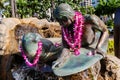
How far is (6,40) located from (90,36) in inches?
79.4

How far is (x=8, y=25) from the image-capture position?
6.36 m

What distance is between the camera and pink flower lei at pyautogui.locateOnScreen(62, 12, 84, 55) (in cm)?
436

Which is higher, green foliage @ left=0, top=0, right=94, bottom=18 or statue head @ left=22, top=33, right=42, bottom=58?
statue head @ left=22, top=33, right=42, bottom=58

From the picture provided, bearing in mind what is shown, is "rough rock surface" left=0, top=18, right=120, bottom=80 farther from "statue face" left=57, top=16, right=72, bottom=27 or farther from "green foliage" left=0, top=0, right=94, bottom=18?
"green foliage" left=0, top=0, right=94, bottom=18

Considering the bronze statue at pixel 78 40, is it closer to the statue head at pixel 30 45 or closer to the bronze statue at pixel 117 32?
the statue head at pixel 30 45

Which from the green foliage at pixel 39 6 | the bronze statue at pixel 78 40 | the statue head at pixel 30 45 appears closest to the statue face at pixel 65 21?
the bronze statue at pixel 78 40

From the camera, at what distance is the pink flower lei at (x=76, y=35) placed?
4357 mm

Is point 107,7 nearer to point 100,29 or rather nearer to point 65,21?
point 100,29

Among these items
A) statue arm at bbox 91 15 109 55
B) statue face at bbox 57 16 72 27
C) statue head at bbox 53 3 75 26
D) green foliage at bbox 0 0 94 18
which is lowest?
green foliage at bbox 0 0 94 18

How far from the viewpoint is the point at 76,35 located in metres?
4.39

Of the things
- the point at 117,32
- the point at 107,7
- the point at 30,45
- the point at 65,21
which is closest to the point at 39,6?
the point at 117,32

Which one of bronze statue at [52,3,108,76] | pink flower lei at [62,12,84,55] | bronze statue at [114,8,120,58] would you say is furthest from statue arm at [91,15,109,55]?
bronze statue at [114,8,120,58]

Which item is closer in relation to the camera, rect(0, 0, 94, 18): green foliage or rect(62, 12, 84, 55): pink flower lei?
rect(62, 12, 84, 55): pink flower lei

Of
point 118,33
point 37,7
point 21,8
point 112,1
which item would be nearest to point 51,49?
point 118,33
